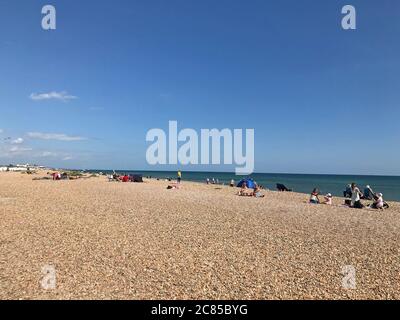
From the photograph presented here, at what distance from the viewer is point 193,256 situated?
8688mm

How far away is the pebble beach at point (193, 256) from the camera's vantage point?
6.50m

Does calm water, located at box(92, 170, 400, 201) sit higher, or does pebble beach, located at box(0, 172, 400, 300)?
pebble beach, located at box(0, 172, 400, 300)

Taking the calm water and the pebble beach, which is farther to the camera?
the calm water

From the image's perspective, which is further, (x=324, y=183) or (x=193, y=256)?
(x=324, y=183)

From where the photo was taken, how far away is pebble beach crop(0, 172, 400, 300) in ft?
21.3

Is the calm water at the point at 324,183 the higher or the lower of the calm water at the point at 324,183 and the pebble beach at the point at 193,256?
the lower

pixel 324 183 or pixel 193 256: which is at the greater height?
pixel 193 256
